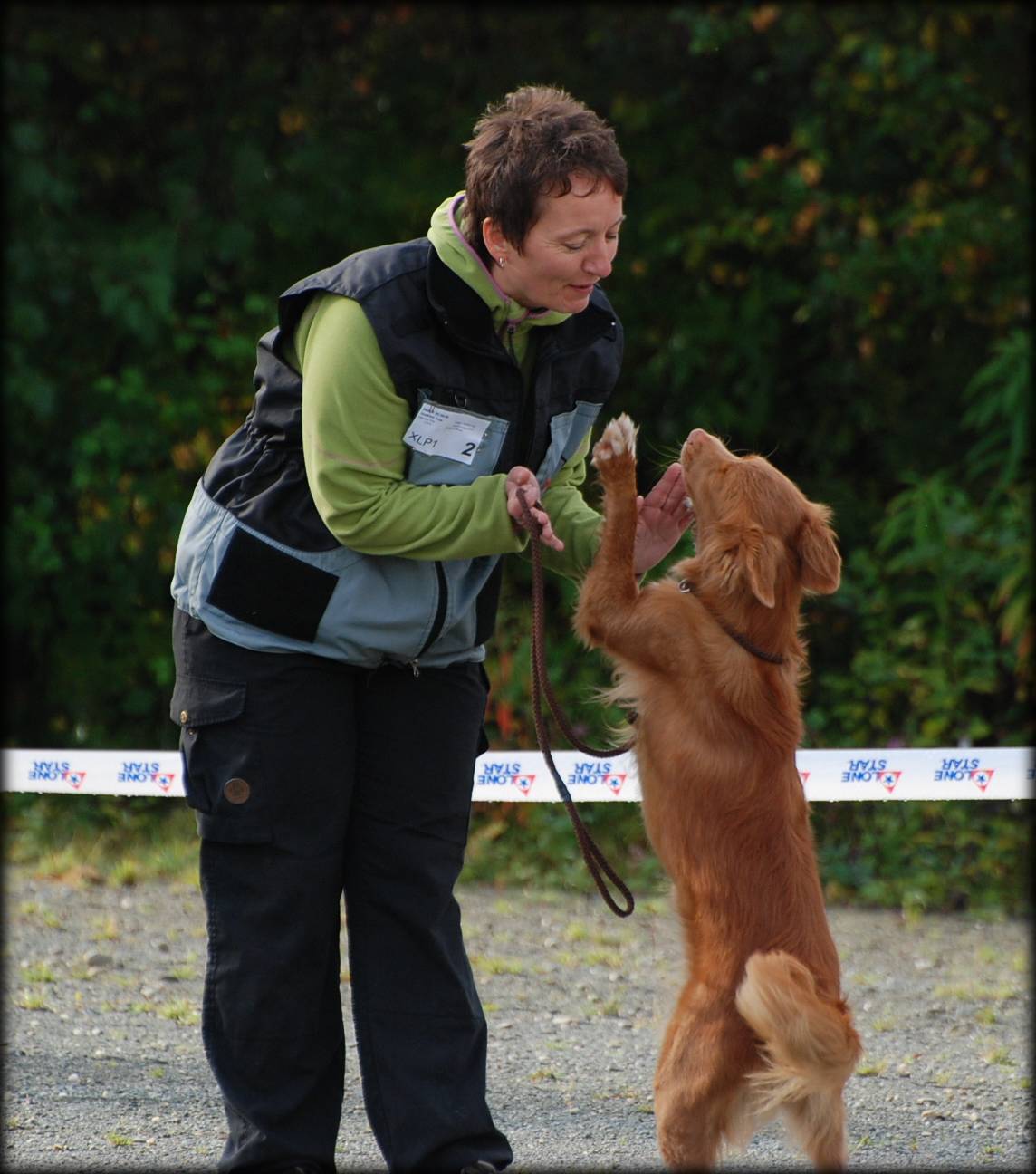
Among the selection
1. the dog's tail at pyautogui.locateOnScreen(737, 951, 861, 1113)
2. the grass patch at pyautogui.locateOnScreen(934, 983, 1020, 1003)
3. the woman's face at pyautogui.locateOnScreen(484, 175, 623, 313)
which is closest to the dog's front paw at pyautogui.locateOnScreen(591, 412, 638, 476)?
the woman's face at pyautogui.locateOnScreen(484, 175, 623, 313)

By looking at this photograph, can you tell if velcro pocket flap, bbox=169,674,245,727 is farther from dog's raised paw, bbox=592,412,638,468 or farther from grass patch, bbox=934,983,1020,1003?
grass patch, bbox=934,983,1020,1003

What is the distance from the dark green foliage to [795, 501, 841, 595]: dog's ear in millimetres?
3204

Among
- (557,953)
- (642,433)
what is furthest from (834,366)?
(557,953)

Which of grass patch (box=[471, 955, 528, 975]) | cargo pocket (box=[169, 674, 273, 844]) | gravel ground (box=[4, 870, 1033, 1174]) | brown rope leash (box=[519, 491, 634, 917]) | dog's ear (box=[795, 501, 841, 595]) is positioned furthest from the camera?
grass patch (box=[471, 955, 528, 975])

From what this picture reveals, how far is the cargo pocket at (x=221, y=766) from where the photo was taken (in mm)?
2885

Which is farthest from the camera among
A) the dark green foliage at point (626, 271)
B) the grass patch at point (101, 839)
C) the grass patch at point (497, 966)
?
the dark green foliage at point (626, 271)

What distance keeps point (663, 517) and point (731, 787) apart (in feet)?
2.15

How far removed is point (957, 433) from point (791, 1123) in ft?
15.9

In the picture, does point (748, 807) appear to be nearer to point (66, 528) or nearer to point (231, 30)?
point (66, 528)

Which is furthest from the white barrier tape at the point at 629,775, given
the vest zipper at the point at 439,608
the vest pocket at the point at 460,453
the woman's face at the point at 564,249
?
the woman's face at the point at 564,249

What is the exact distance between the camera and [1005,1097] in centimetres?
386

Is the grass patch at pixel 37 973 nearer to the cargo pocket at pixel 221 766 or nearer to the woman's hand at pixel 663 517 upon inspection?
the cargo pocket at pixel 221 766

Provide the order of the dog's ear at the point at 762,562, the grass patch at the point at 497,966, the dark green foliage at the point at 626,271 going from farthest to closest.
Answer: the dark green foliage at the point at 626,271, the grass patch at the point at 497,966, the dog's ear at the point at 762,562

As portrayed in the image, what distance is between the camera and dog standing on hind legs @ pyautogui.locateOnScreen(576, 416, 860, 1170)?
9.12 feet
